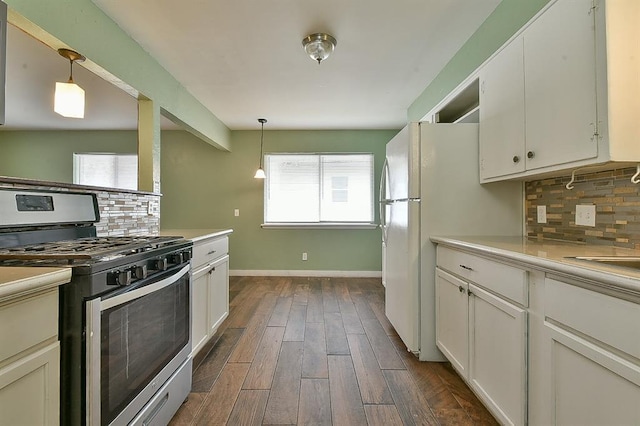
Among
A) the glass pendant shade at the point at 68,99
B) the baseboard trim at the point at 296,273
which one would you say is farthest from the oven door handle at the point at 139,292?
the baseboard trim at the point at 296,273

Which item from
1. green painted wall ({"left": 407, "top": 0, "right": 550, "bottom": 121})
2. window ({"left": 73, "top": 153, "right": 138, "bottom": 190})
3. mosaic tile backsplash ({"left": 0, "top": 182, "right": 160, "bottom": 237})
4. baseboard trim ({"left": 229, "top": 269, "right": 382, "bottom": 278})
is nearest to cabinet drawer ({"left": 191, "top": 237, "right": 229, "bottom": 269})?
mosaic tile backsplash ({"left": 0, "top": 182, "right": 160, "bottom": 237})

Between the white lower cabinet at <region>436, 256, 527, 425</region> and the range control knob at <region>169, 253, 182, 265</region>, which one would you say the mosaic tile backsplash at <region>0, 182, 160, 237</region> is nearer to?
the range control knob at <region>169, 253, 182, 265</region>

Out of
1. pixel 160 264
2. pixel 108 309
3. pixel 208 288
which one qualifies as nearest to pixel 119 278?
pixel 108 309

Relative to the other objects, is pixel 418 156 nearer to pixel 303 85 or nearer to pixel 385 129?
pixel 303 85

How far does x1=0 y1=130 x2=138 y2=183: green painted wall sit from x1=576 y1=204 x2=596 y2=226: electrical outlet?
282 centimetres

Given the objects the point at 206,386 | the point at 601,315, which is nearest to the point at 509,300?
the point at 601,315

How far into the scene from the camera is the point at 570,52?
132 cm

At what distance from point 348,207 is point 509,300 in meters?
3.51

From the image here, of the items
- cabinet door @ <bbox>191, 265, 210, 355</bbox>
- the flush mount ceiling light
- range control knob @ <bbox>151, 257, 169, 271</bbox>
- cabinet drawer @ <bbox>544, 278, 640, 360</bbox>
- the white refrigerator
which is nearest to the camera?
cabinet drawer @ <bbox>544, 278, 640, 360</bbox>

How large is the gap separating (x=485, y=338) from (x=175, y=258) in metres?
1.64

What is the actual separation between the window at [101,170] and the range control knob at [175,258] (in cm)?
77

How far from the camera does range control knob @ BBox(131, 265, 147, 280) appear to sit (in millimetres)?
1221

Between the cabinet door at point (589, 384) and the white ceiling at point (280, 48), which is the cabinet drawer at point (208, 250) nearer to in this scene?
the white ceiling at point (280, 48)

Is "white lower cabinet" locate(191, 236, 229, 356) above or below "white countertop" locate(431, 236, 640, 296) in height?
below
